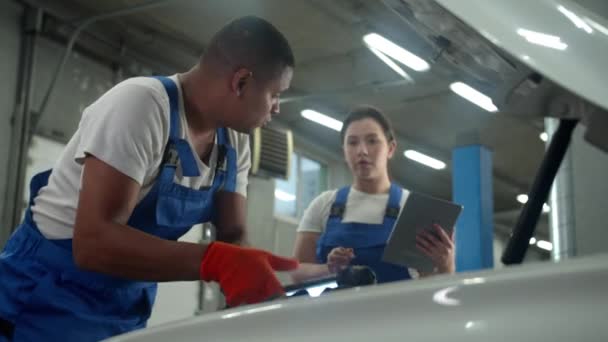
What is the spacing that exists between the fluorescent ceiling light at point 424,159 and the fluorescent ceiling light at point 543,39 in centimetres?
903

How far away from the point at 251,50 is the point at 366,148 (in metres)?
1.12

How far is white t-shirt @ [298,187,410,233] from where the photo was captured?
108 inches

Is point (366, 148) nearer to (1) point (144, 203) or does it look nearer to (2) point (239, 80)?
(2) point (239, 80)

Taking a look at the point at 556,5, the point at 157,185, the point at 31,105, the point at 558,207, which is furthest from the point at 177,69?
the point at 556,5

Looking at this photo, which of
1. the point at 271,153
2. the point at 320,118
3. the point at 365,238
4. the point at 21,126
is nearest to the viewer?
the point at 365,238

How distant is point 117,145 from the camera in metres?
1.44

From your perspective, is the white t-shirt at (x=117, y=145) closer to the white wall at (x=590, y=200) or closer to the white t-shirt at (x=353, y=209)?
the white t-shirt at (x=353, y=209)

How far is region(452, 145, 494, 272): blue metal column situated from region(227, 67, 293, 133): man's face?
19.0 feet

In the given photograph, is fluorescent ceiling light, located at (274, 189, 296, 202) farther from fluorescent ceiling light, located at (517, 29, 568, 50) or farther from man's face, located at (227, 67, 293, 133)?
fluorescent ceiling light, located at (517, 29, 568, 50)

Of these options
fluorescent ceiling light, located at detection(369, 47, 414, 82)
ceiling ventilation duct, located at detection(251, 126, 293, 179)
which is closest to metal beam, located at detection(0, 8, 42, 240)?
ceiling ventilation duct, located at detection(251, 126, 293, 179)

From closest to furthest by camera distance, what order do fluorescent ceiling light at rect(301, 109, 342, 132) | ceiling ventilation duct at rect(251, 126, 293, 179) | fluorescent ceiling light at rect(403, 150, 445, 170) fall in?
ceiling ventilation duct at rect(251, 126, 293, 179) < fluorescent ceiling light at rect(301, 109, 342, 132) < fluorescent ceiling light at rect(403, 150, 445, 170)

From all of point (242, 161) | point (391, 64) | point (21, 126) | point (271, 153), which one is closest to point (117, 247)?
point (242, 161)

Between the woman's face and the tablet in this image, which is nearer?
the tablet

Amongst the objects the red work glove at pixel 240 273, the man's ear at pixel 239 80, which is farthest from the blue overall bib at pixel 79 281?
the red work glove at pixel 240 273
